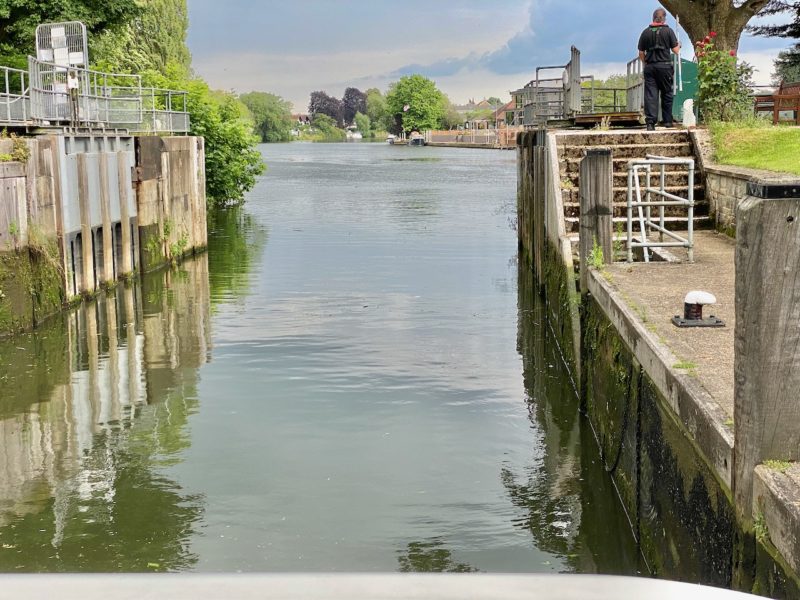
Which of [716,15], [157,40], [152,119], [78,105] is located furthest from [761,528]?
[157,40]

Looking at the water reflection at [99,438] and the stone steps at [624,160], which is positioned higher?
the stone steps at [624,160]

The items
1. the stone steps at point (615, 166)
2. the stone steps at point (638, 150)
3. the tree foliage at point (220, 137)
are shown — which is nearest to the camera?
the stone steps at point (615, 166)

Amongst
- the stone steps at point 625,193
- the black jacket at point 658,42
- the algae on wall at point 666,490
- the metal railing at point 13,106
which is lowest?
the algae on wall at point 666,490

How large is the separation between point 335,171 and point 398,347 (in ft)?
217

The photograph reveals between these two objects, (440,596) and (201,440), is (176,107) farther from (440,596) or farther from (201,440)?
(440,596)

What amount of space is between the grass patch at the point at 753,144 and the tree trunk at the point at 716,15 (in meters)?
7.67

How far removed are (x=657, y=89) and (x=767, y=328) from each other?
50.0ft

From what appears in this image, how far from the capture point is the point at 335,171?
265 ft

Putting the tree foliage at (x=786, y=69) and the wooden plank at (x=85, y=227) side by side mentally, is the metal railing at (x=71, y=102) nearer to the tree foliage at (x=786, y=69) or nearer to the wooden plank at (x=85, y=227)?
the wooden plank at (x=85, y=227)

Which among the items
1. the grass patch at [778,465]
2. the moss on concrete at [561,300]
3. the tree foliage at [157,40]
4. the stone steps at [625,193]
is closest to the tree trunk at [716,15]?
the stone steps at [625,193]

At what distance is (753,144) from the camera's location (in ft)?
56.0

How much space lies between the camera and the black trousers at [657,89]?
18.6m

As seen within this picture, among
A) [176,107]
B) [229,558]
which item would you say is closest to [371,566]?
[229,558]

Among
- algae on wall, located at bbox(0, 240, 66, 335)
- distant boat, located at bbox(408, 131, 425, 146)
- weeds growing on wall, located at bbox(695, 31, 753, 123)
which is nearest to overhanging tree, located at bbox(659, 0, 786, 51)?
weeds growing on wall, located at bbox(695, 31, 753, 123)
